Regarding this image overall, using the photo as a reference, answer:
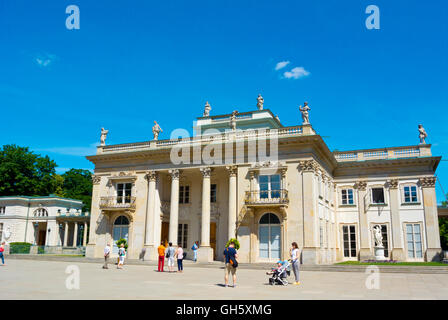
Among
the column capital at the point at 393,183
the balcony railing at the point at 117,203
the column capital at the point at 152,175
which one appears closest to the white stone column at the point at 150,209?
the column capital at the point at 152,175

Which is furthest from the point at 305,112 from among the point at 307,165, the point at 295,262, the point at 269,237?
the point at 295,262

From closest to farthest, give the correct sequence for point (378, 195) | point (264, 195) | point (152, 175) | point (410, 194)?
point (264, 195), point (152, 175), point (410, 194), point (378, 195)

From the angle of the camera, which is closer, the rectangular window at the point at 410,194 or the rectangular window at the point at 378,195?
the rectangular window at the point at 410,194

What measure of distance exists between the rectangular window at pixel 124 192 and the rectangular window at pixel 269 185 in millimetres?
11707

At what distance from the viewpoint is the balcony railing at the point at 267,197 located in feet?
89.4

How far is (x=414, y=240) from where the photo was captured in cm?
3191

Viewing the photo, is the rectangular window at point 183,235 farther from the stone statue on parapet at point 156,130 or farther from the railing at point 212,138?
the stone statue on parapet at point 156,130

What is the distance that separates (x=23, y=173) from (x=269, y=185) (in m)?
50.1

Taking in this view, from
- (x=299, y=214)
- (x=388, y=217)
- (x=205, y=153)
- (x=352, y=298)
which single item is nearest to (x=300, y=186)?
(x=299, y=214)

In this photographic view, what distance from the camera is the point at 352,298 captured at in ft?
34.8

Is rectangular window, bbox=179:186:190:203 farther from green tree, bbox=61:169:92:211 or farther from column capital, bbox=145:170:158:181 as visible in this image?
green tree, bbox=61:169:92:211

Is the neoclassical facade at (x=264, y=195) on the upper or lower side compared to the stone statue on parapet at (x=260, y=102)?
lower

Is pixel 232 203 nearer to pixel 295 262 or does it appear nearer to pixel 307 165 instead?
pixel 307 165
